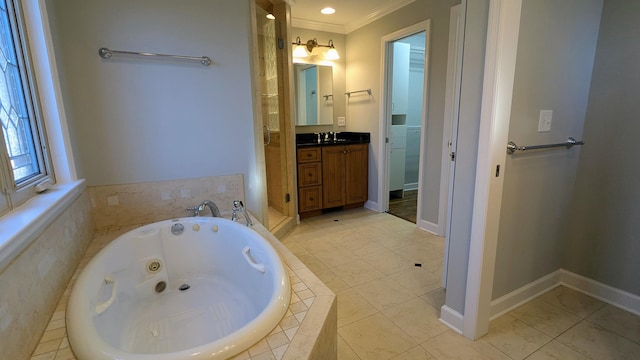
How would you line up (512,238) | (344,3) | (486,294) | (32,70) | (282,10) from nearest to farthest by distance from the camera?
(32,70) → (486,294) → (512,238) → (282,10) → (344,3)

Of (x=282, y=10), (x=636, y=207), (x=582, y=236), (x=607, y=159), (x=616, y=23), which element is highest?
(x=282, y=10)

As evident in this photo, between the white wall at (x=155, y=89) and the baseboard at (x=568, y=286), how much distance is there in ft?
6.42

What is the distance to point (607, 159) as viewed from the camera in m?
1.80

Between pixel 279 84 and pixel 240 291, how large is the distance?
204 centimetres

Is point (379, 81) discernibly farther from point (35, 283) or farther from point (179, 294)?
point (35, 283)

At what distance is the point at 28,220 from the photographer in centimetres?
98

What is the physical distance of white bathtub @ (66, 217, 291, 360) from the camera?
3.13 ft

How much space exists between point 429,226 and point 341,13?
98.5 inches

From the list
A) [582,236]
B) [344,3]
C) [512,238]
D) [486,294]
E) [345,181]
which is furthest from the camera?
[345,181]

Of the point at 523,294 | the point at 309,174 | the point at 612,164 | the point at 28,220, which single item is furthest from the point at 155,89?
the point at 612,164

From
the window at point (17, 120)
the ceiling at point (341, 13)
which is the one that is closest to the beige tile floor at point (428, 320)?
the window at point (17, 120)

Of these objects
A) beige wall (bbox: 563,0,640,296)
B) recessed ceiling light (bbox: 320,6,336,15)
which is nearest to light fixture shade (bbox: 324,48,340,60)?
recessed ceiling light (bbox: 320,6,336,15)

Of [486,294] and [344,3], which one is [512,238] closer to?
[486,294]

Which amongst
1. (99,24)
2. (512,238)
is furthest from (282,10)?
(512,238)
